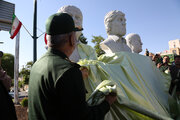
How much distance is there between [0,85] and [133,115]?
61.1 inches

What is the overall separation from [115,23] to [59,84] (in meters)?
3.28

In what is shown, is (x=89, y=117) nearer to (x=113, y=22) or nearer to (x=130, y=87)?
(x=130, y=87)

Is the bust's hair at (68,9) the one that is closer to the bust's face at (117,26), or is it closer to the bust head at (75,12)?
the bust head at (75,12)

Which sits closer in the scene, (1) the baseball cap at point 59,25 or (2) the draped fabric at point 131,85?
(1) the baseball cap at point 59,25

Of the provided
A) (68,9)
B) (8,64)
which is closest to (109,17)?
(68,9)

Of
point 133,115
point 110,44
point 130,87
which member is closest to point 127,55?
point 130,87

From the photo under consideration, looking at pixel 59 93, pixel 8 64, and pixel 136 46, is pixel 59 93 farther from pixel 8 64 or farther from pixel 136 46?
pixel 8 64

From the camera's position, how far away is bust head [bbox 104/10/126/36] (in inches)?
156

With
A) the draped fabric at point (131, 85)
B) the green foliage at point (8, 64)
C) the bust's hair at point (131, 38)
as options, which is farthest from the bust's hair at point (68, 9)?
the green foliage at point (8, 64)

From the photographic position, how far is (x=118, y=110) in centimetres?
180

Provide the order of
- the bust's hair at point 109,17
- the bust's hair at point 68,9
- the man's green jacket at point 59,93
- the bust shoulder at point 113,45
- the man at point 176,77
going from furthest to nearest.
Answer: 1. the bust's hair at point 109,17
2. the bust shoulder at point 113,45
3. the bust's hair at point 68,9
4. the man at point 176,77
5. the man's green jacket at point 59,93

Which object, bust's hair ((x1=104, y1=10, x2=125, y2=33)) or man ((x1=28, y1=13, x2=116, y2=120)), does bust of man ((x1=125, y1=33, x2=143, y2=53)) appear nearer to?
bust's hair ((x1=104, y1=10, x2=125, y2=33))

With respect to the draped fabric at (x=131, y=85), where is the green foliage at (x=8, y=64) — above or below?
below

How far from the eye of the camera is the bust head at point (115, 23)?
13.0 ft
